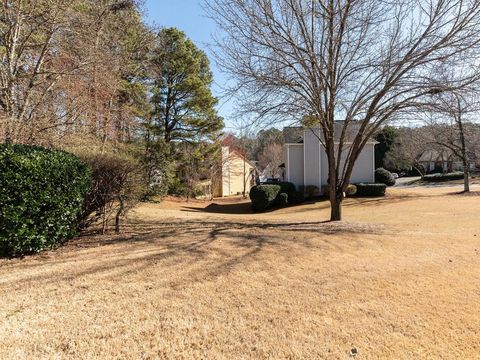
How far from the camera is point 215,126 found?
2602 centimetres

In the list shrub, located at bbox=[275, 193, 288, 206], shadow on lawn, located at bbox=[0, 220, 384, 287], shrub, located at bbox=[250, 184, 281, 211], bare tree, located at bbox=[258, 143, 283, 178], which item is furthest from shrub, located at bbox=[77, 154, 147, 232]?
bare tree, located at bbox=[258, 143, 283, 178]

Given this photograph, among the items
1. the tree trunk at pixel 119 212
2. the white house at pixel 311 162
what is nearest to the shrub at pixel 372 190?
the white house at pixel 311 162

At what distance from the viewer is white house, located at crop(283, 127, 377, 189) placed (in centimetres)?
2581

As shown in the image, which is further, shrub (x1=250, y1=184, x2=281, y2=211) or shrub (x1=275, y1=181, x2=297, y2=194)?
shrub (x1=275, y1=181, x2=297, y2=194)

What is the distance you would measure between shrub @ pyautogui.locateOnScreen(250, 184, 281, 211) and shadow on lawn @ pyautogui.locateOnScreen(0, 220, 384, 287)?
12.5 metres

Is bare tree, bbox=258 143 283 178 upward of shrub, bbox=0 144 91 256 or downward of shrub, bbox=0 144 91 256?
upward

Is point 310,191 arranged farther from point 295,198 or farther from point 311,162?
point 311,162

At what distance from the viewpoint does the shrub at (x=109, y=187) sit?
283 inches

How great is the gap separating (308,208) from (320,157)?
658 centimetres

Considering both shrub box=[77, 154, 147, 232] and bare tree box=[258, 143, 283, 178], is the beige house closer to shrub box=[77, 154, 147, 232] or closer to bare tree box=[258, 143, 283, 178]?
bare tree box=[258, 143, 283, 178]

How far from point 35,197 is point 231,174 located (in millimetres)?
31855

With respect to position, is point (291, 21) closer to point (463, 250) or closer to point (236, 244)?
point (236, 244)

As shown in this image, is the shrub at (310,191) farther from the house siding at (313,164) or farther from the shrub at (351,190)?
the shrub at (351,190)

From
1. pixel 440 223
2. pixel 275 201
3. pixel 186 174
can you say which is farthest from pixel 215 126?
pixel 440 223
